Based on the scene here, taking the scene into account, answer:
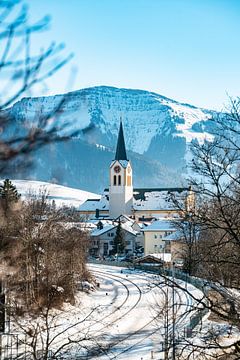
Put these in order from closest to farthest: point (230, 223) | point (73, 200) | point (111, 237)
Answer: point (230, 223) → point (111, 237) → point (73, 200)

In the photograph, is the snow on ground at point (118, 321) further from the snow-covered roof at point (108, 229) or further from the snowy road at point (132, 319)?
the snow-covered roof at point (108, 229)

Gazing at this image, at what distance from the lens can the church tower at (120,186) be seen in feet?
317

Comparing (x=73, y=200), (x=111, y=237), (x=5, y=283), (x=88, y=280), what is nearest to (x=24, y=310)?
(x=5, y=283)

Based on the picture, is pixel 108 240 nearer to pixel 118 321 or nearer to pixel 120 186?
pixel 120 186

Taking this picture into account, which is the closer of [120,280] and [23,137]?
[23,137]

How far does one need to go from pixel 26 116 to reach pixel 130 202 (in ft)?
313

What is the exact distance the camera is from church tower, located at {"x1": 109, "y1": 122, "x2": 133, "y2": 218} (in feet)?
317

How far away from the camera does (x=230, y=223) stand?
293 inches

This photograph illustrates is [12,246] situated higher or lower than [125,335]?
higher

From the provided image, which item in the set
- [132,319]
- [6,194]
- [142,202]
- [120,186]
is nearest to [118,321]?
[132,319]

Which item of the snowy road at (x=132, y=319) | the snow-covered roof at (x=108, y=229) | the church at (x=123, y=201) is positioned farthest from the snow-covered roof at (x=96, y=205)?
the snowy road at (x=132, y=319)

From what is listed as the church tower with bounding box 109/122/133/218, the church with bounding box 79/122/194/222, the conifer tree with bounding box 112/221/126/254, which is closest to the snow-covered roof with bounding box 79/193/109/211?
the church with bounding box 79/122/194/222

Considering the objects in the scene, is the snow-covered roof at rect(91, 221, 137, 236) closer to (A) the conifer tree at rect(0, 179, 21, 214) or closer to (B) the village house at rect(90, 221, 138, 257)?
(B) the village house at rect(90, 221, 138, 257)

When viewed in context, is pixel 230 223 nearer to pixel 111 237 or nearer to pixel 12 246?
pixel 12 246
